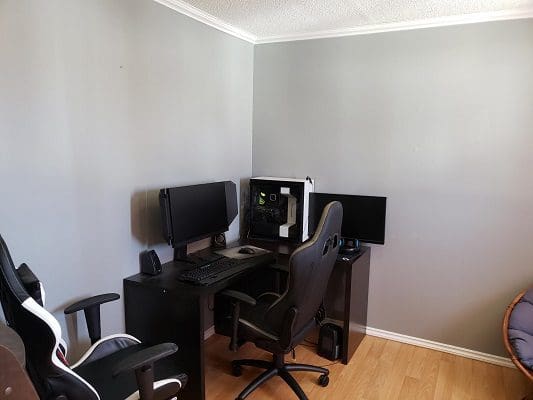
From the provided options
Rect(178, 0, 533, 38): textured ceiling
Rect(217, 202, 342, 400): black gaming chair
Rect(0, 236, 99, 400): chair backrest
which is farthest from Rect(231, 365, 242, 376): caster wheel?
Rect(178, 0, 533, 38): textured ceiling

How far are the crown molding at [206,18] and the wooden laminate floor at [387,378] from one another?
2.31 meters

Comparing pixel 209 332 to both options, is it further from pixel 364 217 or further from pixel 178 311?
A: pixel 364 217

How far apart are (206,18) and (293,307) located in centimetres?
198

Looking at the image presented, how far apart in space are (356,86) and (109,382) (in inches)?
96.2

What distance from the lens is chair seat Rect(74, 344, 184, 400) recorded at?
67.4 inches

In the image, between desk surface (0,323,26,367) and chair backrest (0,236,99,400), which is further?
chair backrest (0,236,99,400)

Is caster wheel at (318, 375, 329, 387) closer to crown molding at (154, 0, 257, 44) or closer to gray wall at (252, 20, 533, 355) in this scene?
gray wall at (252, 20, 533, 355)

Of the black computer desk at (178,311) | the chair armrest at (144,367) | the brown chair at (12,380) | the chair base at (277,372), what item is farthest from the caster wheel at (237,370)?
the brown chair at (12,380)

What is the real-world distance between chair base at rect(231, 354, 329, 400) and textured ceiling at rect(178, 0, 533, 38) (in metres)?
2.14

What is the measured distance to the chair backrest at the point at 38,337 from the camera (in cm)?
129

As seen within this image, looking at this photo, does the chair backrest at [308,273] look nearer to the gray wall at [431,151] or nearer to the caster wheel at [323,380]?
the caster wheel at [323,380]

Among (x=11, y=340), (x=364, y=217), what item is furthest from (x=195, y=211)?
(x=11, y=340)

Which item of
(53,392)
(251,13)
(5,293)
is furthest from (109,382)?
(251,13)

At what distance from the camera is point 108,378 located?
5.90 ft
